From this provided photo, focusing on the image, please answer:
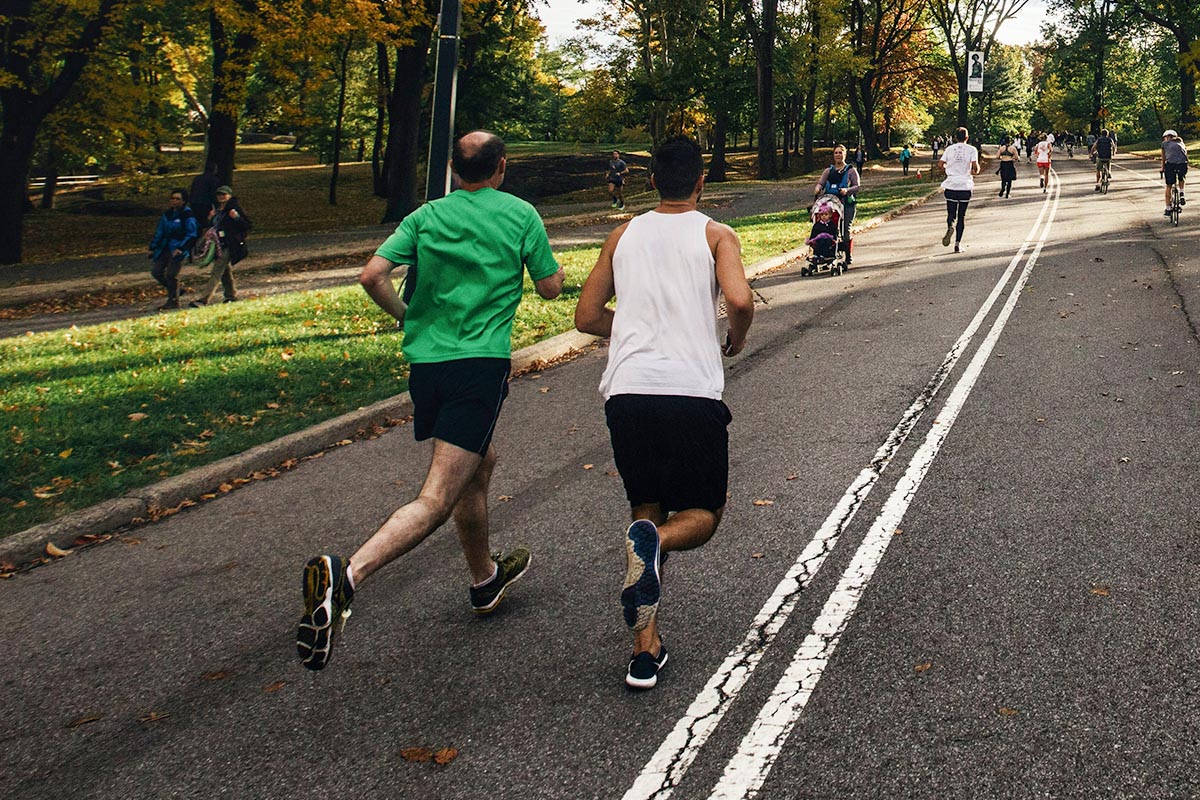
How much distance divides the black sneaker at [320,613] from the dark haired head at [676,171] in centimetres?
176

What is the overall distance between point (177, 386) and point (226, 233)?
6351mm

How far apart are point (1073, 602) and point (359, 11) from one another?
850 inches

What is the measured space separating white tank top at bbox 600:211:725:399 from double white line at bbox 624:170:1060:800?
1091mm

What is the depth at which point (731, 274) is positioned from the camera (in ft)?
12.6

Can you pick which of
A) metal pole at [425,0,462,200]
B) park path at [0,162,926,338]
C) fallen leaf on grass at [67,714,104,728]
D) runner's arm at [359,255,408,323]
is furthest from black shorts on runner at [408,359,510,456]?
park path at [0,162,926,338]

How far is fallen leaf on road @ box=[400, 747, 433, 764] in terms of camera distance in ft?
11.7

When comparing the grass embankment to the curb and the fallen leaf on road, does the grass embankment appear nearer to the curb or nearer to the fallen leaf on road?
the curb

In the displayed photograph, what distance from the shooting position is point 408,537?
13.1 ft

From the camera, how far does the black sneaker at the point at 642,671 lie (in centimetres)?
396

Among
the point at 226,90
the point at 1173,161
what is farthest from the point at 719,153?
the point at 226,90

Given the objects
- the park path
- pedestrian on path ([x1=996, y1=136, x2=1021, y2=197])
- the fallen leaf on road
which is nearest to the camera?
the fallen leaf on road

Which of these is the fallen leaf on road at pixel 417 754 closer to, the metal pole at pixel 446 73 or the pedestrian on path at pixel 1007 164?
the metal pole at pixel 446 73

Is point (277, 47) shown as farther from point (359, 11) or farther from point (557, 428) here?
point (557, 428)

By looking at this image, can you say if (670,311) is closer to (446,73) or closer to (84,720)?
(84,720)
